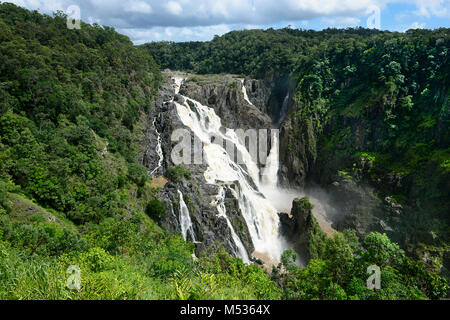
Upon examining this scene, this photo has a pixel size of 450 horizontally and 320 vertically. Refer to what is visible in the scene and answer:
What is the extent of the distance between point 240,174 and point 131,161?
12.9 meters

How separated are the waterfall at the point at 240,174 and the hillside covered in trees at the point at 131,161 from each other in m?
3.84

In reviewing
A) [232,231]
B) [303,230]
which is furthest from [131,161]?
[303,230]

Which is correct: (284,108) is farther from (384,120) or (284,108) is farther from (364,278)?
(364,278)

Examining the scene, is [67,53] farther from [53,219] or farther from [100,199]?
[53,219]

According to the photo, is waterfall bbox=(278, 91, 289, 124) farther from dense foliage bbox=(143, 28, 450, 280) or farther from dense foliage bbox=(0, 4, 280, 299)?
dense foliage bbox=(0, 4, 280, 299)

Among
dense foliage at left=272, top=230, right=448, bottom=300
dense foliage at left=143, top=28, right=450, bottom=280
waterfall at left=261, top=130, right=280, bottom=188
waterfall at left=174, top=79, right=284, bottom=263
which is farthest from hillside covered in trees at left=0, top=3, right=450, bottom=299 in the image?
waterfall at left=261, top=130, right=280, bottom=188

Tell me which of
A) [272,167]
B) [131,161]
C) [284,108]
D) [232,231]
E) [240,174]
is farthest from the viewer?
[284,108]

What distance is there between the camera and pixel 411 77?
37.0 m

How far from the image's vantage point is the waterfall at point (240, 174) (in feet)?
89.4

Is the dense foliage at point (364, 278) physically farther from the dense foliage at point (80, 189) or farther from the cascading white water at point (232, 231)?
the cascading white water at point (232, 231)

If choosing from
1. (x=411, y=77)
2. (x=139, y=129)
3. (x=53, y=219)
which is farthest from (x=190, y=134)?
(x=411, y=77)

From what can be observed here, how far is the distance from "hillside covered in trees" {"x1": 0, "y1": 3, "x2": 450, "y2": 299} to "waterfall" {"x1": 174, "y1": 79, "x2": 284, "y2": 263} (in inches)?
151

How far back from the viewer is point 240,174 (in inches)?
1308

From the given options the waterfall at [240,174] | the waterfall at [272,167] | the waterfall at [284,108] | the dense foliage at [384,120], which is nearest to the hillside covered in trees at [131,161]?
the dense foliage at [384,120]
